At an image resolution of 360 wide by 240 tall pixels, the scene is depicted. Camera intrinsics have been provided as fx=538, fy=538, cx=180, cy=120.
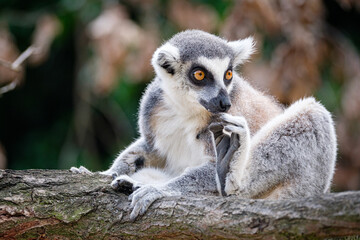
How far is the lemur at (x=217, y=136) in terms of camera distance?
485 centimetres

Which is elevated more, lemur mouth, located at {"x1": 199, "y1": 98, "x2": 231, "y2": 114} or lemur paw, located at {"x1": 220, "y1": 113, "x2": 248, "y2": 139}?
lemur mouth, located at {"x1": 199, "y1": 98, "x2": 231, "y2": 114}

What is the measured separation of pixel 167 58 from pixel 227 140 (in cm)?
113

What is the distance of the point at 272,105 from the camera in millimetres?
5922

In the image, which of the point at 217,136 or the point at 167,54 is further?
the point at 167,54

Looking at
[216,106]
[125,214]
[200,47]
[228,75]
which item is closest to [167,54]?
[200,47]

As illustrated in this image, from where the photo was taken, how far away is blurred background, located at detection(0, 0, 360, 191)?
863 centimetres

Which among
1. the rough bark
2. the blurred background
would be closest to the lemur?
the rough bark

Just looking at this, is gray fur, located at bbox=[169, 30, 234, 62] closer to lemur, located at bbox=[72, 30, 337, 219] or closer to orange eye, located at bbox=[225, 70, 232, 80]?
lemur, located at bbox=[72, 30, 337, 219]

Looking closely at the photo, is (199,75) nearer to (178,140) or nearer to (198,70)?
(198,70)

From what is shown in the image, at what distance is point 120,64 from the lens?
9039 millimetres

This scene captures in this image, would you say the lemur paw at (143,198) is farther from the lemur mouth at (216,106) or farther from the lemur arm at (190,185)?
the lemur mouth at (216,106)

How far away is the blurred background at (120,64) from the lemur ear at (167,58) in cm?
206

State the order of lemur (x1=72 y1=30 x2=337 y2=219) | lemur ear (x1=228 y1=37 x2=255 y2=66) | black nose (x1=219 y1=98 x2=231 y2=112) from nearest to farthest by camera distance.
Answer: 1. lemur (x1=72 y1=30 x2=337 y2=219)
2. black nose (x1=219 y1=98 x2=231 y2=112)
3. lemur ear (x1=228 y1=37 x2=255 y2=66)

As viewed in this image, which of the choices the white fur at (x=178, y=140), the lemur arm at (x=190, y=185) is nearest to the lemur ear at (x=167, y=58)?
the white fur at (x=178, y=140)
